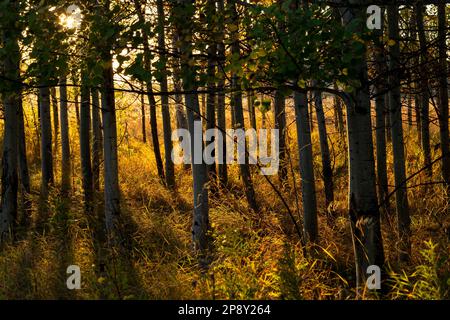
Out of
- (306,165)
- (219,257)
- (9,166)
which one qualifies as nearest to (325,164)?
(306,165)

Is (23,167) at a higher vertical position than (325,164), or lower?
higher

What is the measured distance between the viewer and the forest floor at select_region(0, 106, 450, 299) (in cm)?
481

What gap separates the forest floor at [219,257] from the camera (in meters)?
4.81

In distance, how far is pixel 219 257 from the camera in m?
5.78

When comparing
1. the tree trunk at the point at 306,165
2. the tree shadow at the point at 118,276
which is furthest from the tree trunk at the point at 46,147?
the tree trunk at the point at 306,165

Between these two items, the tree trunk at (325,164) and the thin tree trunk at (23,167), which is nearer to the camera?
the tree trunk at (325,164)

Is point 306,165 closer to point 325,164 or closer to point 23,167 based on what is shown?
point 325,164

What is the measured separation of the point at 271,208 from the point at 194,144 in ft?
12.3

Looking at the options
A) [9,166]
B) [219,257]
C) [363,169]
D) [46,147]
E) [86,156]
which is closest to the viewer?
[363,169]

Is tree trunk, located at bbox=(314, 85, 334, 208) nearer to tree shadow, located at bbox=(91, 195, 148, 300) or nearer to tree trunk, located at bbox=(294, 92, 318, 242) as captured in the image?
tree trunk, located at bbox=(294, 92, 318, 242)

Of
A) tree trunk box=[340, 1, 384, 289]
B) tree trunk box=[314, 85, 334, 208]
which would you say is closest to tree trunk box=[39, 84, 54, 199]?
tree trunk box=[314, 85, 334, 208]

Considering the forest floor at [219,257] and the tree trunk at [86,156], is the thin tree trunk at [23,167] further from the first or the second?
the tree trunk at [86,156]

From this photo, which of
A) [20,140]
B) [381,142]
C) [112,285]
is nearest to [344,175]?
[381,142]
